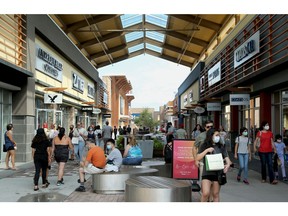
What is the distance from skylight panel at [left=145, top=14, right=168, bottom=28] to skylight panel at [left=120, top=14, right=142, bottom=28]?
0.64 m

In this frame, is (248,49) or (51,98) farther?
(51,98)

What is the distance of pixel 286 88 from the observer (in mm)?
14266

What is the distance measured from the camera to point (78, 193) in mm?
8695

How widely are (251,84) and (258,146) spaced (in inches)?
276

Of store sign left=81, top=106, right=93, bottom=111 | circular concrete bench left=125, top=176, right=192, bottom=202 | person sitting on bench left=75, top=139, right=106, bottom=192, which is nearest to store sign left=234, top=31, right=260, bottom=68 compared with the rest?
person sitting on bench left=75, top=139, right=106, bottom=192

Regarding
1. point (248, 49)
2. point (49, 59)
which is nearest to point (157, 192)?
point (248, 49)

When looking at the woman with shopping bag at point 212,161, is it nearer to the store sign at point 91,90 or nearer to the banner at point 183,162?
the banner at point 183,162

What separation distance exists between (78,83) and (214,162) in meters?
22.8

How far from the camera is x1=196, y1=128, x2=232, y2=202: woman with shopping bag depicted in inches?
233

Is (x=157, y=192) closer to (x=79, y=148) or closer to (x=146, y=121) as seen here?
(x=79, y=148)

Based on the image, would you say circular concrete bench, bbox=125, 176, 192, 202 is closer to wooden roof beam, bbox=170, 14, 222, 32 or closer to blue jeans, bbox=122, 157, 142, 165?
blue jeans, bbox=122, 157, 142, 165

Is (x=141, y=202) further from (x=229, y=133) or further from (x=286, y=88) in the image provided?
(x=229, y=133)

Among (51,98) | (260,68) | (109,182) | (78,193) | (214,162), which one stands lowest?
(78,193)
